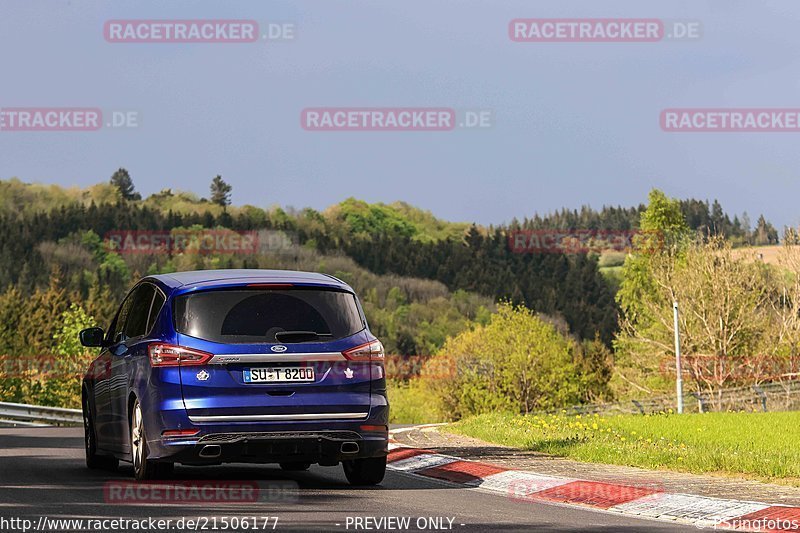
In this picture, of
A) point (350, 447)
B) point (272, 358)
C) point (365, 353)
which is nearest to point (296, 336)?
point (272, 358)

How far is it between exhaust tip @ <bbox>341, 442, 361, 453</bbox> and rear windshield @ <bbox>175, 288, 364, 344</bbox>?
0.97m

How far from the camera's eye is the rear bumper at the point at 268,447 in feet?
36.9

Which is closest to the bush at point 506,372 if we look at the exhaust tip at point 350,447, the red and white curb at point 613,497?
the red and white curb at point 613,497

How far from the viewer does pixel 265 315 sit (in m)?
11.6

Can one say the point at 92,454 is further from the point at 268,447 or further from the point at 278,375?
the point at 278,375

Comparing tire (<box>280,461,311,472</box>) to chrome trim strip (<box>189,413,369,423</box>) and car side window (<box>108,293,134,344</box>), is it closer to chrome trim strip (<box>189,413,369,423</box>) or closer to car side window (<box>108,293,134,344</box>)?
car side window (<box>108,293,134,344</box>)

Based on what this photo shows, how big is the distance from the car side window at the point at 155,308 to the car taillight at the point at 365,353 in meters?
1.85

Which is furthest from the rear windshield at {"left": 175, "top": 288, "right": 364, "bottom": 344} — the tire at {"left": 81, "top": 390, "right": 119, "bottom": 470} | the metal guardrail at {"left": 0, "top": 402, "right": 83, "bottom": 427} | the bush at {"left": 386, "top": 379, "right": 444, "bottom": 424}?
the bush at {"left": 386, "top": 379, "right": 444, "bottom": 424}

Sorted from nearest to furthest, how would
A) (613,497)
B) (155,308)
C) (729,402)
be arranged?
(613,497)
(155,308)
(729,402)

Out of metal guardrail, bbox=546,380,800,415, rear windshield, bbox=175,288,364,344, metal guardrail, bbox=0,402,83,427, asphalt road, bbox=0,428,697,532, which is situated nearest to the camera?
asphalt road, bbox=0,428,697,532

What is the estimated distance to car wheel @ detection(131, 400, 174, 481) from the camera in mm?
11781

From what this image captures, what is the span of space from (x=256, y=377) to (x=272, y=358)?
0.72ft

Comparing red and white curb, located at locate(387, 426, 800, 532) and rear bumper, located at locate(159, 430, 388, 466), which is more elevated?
rear bumper, located at locate(159, 430, 388, 466)

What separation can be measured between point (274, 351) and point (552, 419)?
40.3 feet
